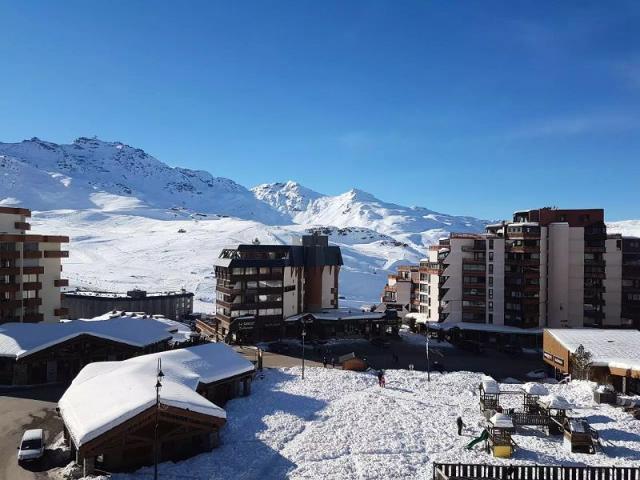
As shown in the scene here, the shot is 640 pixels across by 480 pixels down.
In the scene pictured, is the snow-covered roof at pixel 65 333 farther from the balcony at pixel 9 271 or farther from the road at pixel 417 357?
the road at pixel 417 357

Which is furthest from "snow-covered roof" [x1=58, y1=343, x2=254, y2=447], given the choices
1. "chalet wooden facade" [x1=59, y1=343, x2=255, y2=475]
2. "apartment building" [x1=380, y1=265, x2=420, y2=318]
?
"apartment building" [x1=380, y1=265, x2=420, y2=318]

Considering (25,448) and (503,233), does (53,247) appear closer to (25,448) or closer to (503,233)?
(25,448)

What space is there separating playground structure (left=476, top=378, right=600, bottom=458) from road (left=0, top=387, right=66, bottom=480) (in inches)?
992

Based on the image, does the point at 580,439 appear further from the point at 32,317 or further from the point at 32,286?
the point at 32,286

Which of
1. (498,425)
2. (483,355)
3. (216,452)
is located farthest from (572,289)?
(216,452)

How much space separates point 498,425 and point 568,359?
85.1 ft

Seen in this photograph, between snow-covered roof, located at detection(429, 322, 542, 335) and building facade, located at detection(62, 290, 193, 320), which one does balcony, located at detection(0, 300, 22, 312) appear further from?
snow-covered roof, located at detection(429, 322, 542, 335)

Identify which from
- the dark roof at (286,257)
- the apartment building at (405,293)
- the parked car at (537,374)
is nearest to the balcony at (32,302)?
the dark roof at (286,257)

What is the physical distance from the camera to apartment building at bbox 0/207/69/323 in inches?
2319

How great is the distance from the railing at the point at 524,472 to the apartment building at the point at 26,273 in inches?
A: 2137

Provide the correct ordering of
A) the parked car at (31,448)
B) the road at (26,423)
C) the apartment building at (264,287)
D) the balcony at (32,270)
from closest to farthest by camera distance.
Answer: the road at (26,423), the parked car at (31,448), the balcony at (32,270), the apartment building at (264,287)

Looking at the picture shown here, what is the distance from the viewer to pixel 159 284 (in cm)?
14925

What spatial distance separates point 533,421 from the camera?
35.1m

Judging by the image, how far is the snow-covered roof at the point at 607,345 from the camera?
47125 millimetres
